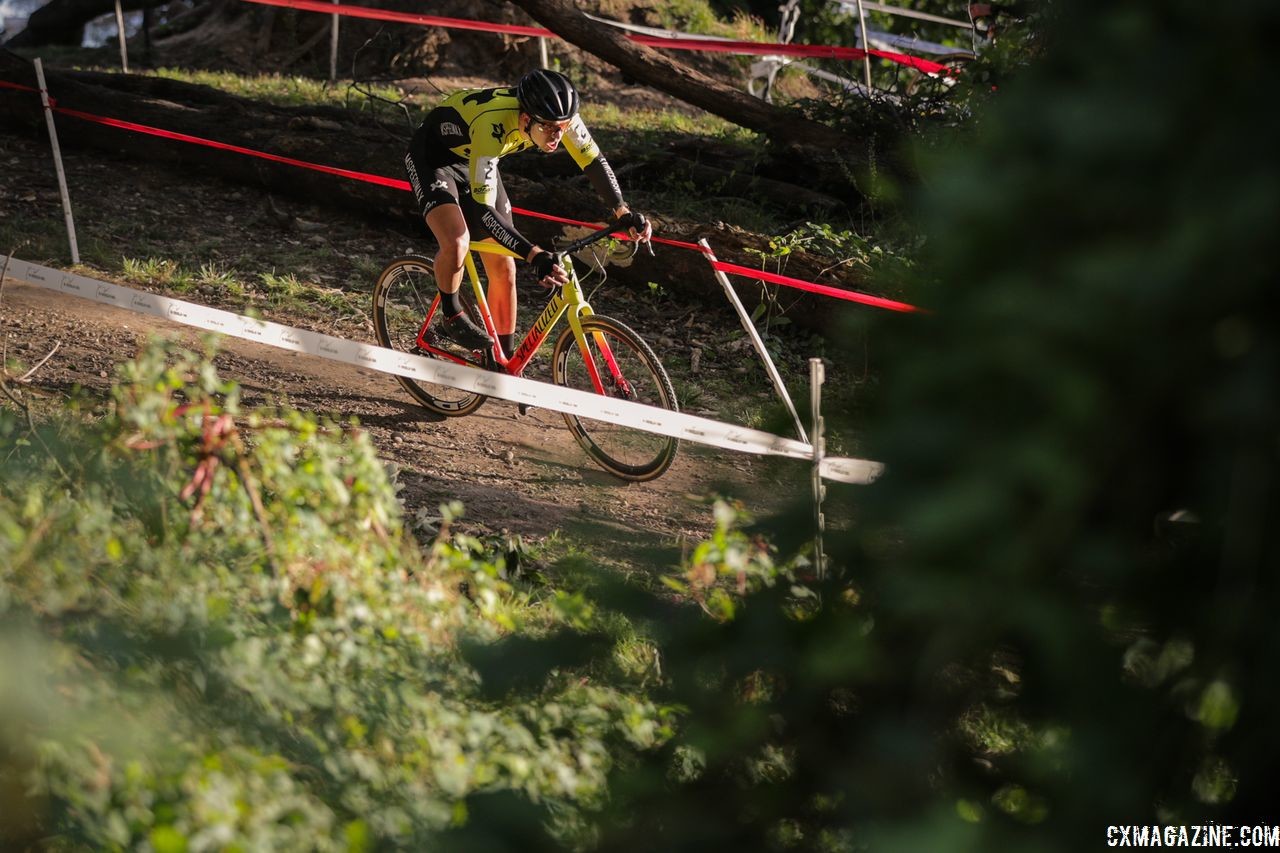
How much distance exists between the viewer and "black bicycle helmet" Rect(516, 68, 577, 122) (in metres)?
5.62

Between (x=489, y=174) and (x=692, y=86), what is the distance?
4.92 m

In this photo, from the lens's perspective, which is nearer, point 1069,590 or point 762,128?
point 1069,590

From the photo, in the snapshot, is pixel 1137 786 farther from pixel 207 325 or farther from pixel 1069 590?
pixel 207 325

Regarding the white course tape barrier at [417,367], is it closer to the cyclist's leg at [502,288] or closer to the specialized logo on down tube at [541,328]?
the specialized logo on down tube at [541,328]

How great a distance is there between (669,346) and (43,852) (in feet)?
20.3

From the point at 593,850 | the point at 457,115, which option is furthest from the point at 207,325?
the point at 593,850

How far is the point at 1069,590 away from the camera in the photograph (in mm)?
1122

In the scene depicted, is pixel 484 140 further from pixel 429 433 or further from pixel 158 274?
pixel 158 274

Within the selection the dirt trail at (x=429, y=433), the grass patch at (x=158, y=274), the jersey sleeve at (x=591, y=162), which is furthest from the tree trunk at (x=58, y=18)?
the jersey sleeve at (x=591, y=162)

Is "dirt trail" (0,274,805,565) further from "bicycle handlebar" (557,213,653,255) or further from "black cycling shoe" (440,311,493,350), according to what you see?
"bicycle handlebar" (557,213,653,255)

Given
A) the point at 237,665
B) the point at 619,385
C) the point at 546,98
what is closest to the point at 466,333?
the point at 619,385

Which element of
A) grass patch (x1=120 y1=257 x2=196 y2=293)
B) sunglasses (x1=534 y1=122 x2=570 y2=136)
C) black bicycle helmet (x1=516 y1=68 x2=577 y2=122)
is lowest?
grass patch (x1=120 y1=257 x2=196 y2=293)

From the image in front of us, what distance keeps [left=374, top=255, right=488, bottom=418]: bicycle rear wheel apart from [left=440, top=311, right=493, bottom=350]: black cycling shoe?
0.76 feet

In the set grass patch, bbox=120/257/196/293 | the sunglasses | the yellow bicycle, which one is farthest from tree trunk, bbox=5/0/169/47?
the sunglasses
